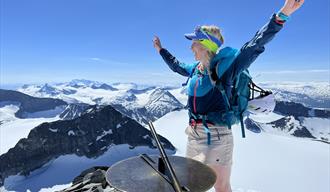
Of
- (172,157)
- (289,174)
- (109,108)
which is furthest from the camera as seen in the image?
(109,108)

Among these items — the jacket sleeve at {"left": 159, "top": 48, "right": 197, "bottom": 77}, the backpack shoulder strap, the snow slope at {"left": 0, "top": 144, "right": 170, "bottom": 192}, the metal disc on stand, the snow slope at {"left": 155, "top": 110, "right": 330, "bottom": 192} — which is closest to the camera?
the metal disc on stand

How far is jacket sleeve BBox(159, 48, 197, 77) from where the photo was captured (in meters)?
6.73

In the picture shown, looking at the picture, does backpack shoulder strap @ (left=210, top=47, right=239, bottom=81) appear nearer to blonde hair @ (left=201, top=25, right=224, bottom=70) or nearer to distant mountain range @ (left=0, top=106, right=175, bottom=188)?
blonde hair @ (left=201, top=25, right=224, bottom=70)

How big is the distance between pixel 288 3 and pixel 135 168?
11.3 ft

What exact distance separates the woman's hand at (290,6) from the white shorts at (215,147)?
2.33 meters

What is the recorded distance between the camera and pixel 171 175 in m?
4.32

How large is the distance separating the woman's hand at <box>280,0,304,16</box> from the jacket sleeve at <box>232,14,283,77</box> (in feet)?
0.56

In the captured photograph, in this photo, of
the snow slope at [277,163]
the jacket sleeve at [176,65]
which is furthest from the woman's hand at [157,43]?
the snow slope at [277,163]

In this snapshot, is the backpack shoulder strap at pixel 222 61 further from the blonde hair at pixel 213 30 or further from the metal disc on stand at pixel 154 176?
the metal disc on stand at pixel 154 176

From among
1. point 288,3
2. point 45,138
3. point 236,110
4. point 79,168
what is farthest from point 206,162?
point 45,138

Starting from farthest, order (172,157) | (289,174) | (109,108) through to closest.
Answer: (109,108), (289,174), (172,157)

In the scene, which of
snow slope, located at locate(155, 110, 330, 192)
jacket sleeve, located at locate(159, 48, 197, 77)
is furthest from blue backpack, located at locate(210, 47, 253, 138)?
snow slope, located at locate(155, 110, 330, 192)

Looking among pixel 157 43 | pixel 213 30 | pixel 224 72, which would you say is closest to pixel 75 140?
pixel 157 43

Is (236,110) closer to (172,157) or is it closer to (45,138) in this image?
(172,157)
